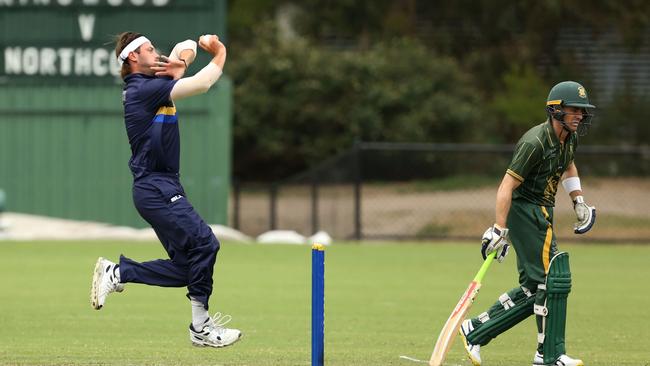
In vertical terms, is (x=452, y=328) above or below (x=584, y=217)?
below

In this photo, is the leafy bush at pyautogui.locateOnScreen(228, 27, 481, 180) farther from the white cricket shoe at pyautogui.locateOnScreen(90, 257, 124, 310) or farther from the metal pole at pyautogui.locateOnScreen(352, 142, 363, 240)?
the white cricket shoe at pyautogui.locateOnScreen(90, 257, 124, 310)

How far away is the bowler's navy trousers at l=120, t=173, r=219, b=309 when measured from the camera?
873 cm

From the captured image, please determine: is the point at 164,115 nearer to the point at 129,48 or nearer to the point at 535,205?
the point at 129,48

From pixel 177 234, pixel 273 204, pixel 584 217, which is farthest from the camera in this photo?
pixel 273 204

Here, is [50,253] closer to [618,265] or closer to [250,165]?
[618,265]

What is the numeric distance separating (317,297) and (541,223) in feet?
6.17

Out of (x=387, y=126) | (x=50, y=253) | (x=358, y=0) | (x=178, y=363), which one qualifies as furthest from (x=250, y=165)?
(x=178, y=363)

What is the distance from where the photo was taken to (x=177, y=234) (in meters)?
8.74

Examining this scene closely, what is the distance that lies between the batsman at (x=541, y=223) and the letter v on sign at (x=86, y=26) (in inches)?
653

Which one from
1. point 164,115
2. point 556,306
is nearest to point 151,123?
point 164,115

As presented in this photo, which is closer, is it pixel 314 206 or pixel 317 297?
pixel 317 297

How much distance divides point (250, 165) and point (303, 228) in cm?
1072

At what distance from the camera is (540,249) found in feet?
28.8

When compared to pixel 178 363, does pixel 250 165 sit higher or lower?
lower
